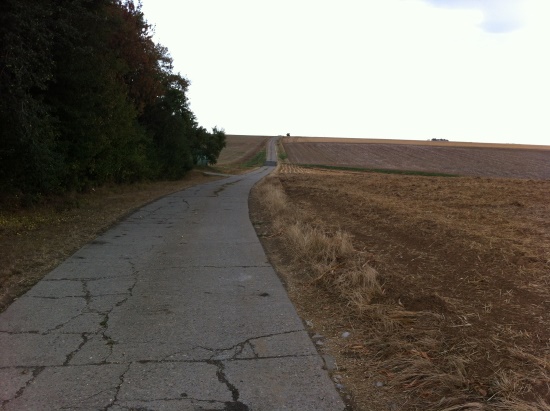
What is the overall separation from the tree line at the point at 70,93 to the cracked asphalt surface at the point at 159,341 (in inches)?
202

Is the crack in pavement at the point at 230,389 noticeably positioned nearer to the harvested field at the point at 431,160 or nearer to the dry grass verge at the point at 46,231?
the dry grass verge at the point at 46,231

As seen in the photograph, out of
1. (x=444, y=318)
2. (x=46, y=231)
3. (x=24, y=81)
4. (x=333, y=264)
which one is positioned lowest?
(x=46, y=231)

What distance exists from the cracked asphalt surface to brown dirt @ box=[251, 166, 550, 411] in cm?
41

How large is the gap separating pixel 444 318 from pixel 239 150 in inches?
3846

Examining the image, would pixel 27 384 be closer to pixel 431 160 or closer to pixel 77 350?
pixel 77 350

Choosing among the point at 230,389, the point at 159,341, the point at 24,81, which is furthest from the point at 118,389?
the point at 24,81

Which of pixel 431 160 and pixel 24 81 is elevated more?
pixel 24 81

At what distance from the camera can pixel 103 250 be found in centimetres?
941

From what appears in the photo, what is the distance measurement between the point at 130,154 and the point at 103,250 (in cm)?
1618

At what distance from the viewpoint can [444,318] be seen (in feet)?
16.3

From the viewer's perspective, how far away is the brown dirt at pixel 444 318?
146 inches

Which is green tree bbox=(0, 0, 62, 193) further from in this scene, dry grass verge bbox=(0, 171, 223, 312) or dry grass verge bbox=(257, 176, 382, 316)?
dry grass verge bbox=(257, 176, 382, 316)

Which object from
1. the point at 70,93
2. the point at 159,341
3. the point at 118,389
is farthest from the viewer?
the point at 70,93

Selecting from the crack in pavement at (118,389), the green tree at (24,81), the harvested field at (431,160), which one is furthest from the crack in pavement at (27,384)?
the harvested field at (431,160)
